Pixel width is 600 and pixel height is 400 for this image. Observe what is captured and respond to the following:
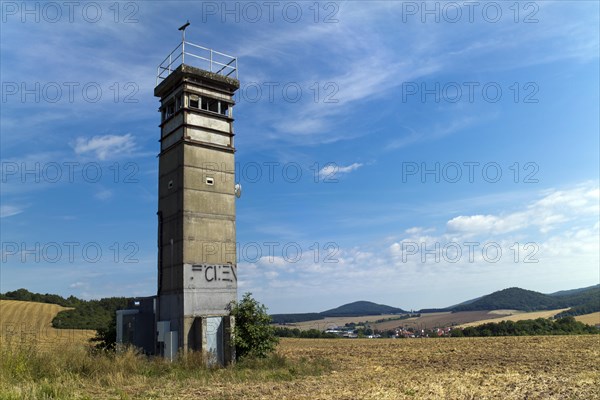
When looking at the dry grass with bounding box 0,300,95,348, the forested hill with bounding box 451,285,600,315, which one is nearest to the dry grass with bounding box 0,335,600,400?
the dry grass with bounding box 0,300,95,348

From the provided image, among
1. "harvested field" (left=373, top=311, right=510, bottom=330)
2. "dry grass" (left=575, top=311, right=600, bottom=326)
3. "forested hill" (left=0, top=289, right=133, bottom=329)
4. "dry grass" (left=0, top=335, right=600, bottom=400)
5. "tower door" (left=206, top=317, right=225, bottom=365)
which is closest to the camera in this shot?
"dry grass" (left=0, top=335, right=600, bottom=400)

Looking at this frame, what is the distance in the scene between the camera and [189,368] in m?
19.2

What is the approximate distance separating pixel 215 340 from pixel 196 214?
19.7 ft

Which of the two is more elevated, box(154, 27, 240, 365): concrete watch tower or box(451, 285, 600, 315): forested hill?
box(154, 27, 240, 365): concrete watch tower

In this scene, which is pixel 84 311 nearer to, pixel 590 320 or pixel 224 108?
pixel 224 108

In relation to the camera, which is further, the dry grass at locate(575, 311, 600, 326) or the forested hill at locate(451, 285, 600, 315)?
the forested hill at locate(451, 285, 600, 315)

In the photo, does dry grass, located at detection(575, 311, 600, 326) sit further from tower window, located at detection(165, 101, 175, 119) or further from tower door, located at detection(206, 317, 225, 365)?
tower window, located at detection(165, 101, 175, 119)

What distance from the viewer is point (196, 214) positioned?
22.5m

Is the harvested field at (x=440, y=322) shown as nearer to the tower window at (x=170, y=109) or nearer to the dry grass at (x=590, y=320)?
the dry grass at (x=590, y=320)

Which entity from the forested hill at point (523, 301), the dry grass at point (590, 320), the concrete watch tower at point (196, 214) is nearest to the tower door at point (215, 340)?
the concrete watch tower at point (196, 214)

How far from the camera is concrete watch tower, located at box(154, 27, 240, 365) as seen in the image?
21500 mm

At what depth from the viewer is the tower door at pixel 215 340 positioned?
2114 centimetres

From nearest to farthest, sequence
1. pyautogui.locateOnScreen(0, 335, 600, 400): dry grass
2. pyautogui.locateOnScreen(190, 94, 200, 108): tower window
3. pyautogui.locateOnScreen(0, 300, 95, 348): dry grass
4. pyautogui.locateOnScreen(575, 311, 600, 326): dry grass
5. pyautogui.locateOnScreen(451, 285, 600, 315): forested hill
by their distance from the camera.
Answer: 1. pyautogui.locateOnScreen(0, 335, 600, 400): dry grass
2. pyautogui.locateOnScreen(190, 94, 200, 108): tower window
3. pyautogui.locateOnScreen(0, 300, 95, 348): dry grass
4. pyautogui.locateOnScreen(575, 311, 600, 326): dry grass
5. pyautogui.locateOnScreen(451, 285, 600, 315): forested hill

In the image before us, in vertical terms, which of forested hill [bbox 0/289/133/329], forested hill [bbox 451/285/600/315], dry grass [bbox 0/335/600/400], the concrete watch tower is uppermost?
the concrete watch tower
